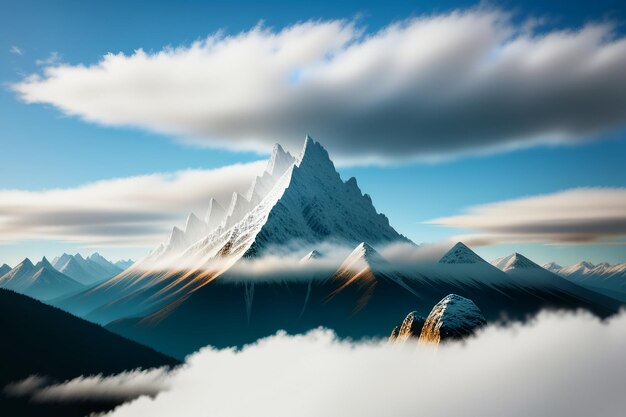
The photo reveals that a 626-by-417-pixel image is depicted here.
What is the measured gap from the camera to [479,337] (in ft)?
517

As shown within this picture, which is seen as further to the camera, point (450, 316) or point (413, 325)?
point (413, 325)

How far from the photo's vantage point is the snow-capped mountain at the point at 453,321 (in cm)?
14175

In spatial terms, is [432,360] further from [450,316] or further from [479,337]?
[450,316]

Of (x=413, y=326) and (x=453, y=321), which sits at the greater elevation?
(x=453, y=321)

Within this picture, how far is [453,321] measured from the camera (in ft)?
466

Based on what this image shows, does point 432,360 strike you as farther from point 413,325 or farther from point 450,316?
point 450,316

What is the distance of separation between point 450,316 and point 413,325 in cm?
2222

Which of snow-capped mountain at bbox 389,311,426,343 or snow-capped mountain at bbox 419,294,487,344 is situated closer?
snow-capped mountain at bbox 419,294,487,344

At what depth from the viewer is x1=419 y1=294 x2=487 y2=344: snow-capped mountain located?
142 meters

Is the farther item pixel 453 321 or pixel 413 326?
pixel 413 326

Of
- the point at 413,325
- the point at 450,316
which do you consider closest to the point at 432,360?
the point at 413,325

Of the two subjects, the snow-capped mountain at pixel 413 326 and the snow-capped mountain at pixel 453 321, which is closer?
the snow-capped mountain at pixel 453 321

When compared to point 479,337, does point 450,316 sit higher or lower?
higher

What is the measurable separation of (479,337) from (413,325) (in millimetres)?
22476
